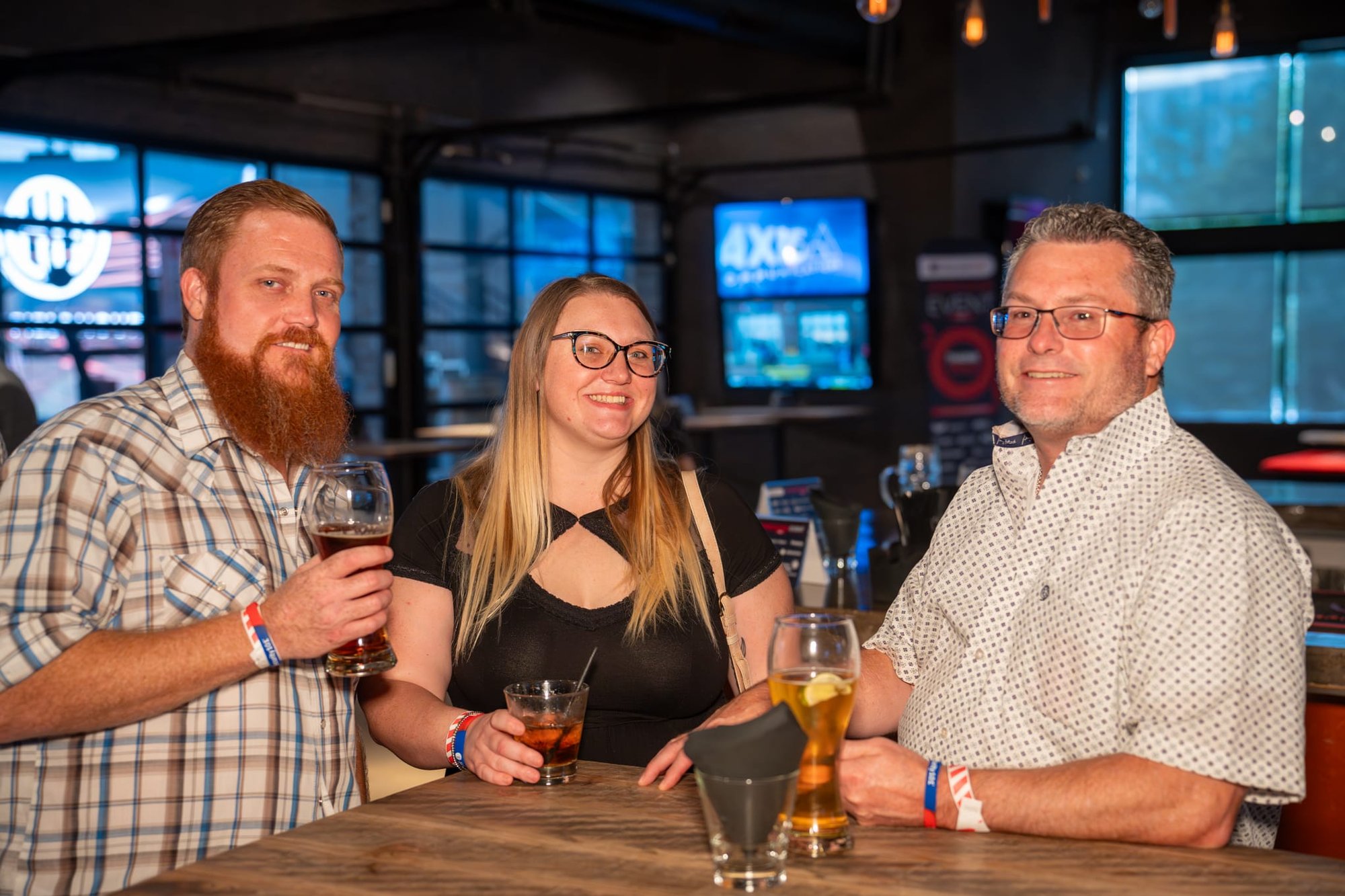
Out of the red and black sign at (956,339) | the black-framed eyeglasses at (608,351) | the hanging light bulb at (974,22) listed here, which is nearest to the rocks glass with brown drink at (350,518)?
the black-framed eyeglasses at (608,351)

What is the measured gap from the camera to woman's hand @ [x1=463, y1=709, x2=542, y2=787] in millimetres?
1705

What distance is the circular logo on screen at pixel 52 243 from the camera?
23.0ft

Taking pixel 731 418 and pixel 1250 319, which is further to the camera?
pixel 1250 319

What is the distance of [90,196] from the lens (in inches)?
294

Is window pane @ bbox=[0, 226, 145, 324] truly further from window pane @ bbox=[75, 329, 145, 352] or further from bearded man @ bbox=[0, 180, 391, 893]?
bearded man @ bbox=[0, 180, 391, 893]

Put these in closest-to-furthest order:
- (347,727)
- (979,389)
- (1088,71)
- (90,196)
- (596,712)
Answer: (347,727)
(596,712)
(90,196)
(979,389)
(1088,71)

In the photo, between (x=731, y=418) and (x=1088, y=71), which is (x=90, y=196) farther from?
(x=1088, y=71)

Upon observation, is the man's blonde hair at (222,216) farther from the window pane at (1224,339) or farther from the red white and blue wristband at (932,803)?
the window pane at (1224,339)

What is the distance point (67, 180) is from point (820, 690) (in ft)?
23.6

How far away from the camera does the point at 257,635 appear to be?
1696 millimetres

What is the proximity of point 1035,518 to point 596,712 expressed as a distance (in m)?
0.89

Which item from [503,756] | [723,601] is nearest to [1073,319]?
[723,601]

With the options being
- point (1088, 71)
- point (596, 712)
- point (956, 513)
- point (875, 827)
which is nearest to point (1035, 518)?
point (956, 513)

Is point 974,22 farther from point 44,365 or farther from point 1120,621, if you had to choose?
point 44,365
